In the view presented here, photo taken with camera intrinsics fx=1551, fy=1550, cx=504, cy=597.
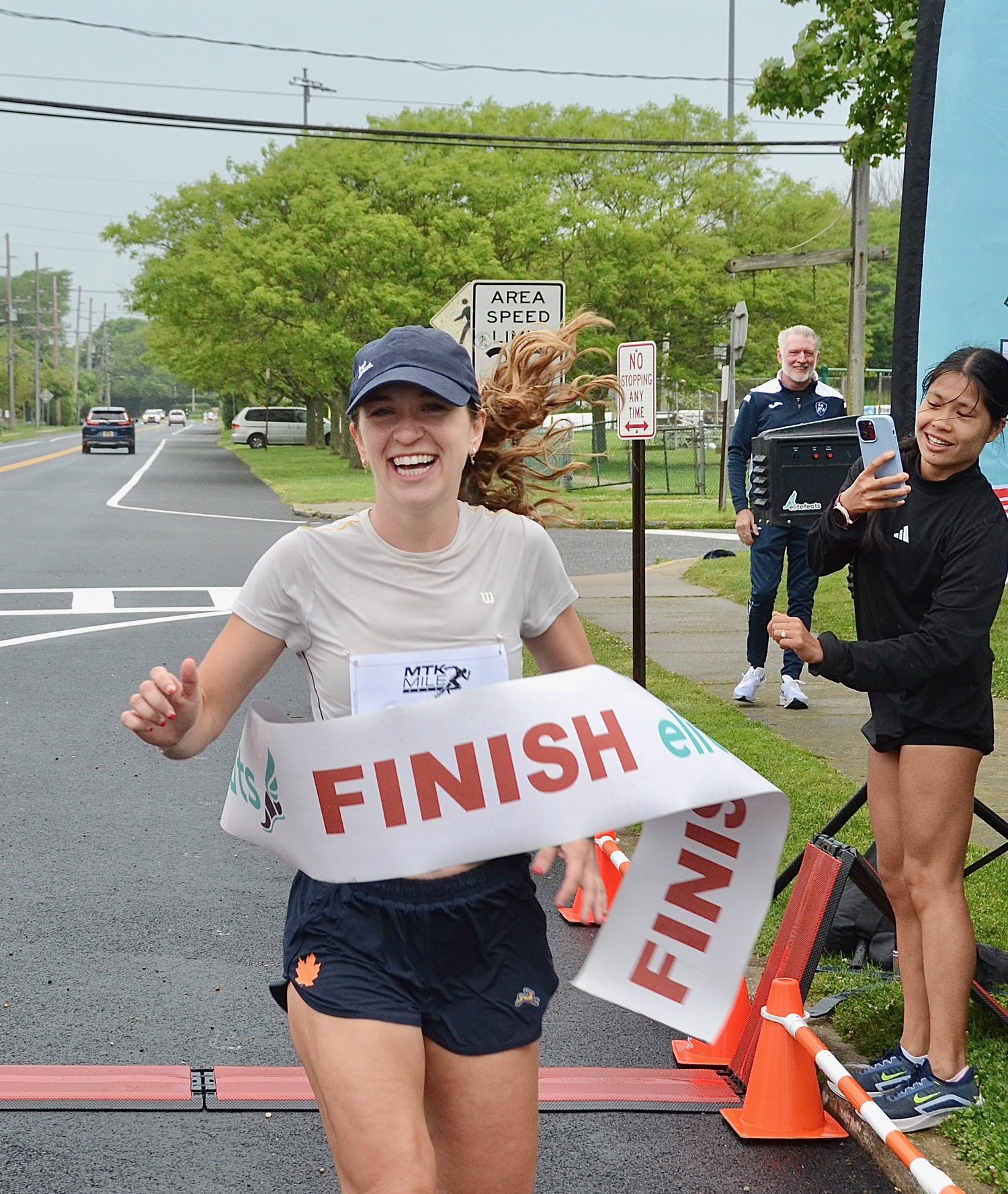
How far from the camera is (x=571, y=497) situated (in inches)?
1277

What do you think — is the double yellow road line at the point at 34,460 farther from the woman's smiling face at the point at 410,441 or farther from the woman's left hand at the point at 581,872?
the woman's left hand at the point at 581,872

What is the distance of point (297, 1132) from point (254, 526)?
73.1ft

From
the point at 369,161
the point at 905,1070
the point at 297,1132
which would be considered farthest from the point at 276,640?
the point at 369,161

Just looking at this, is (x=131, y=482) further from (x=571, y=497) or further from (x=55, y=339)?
(x=55, y=339)

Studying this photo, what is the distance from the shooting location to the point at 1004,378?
4.04m

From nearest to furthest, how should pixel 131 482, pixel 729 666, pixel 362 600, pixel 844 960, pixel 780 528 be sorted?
pixel 362 600
pixel 844 960
pixel 780 528
pixel 729 666
pixel 131 482

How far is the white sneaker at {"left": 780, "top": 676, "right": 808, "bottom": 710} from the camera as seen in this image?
33.3ft

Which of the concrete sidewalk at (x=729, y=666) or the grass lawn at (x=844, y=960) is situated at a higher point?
the grass lawn at (x=844, y=960)

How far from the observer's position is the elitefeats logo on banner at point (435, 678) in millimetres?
2902

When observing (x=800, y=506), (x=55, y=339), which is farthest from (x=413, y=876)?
(x=55, y=339)

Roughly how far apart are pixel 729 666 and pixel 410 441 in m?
9.44

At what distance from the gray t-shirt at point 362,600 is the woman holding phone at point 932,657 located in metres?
1.22

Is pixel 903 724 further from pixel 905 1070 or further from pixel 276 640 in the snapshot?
pixel 276 640

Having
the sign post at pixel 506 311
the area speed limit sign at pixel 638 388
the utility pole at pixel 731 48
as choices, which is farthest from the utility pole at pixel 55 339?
the area speed limit sign at pixel 638 388
